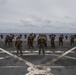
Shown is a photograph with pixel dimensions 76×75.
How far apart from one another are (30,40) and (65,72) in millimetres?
18711

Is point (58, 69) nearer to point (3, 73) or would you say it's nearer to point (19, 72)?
point (19, 72)

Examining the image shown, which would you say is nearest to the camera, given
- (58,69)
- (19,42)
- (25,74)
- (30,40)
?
(25,74)

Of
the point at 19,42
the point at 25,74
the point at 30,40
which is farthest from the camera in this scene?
the point at 30,40

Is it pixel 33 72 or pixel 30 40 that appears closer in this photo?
pixel 33 72

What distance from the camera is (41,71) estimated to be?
15875mm

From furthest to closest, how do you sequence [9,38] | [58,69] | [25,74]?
[9,38] < [58,69] < [25,74]

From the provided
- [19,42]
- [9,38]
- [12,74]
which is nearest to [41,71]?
[12,74]

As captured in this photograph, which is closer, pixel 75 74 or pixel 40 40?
pixel 75 74

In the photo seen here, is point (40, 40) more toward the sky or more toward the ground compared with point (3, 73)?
more toward the sky

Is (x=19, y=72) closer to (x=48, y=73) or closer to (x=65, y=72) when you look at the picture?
(x=48, y=73)

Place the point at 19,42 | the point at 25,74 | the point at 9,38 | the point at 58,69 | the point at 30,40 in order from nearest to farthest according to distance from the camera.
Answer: the point at 25,74 < the point at 58,69 < the point at 19,42 < the point at 30,40 < the point at 9,38

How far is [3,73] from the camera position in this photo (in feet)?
51.0

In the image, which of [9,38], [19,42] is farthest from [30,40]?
[19,42]

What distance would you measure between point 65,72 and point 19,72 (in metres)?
3.00
